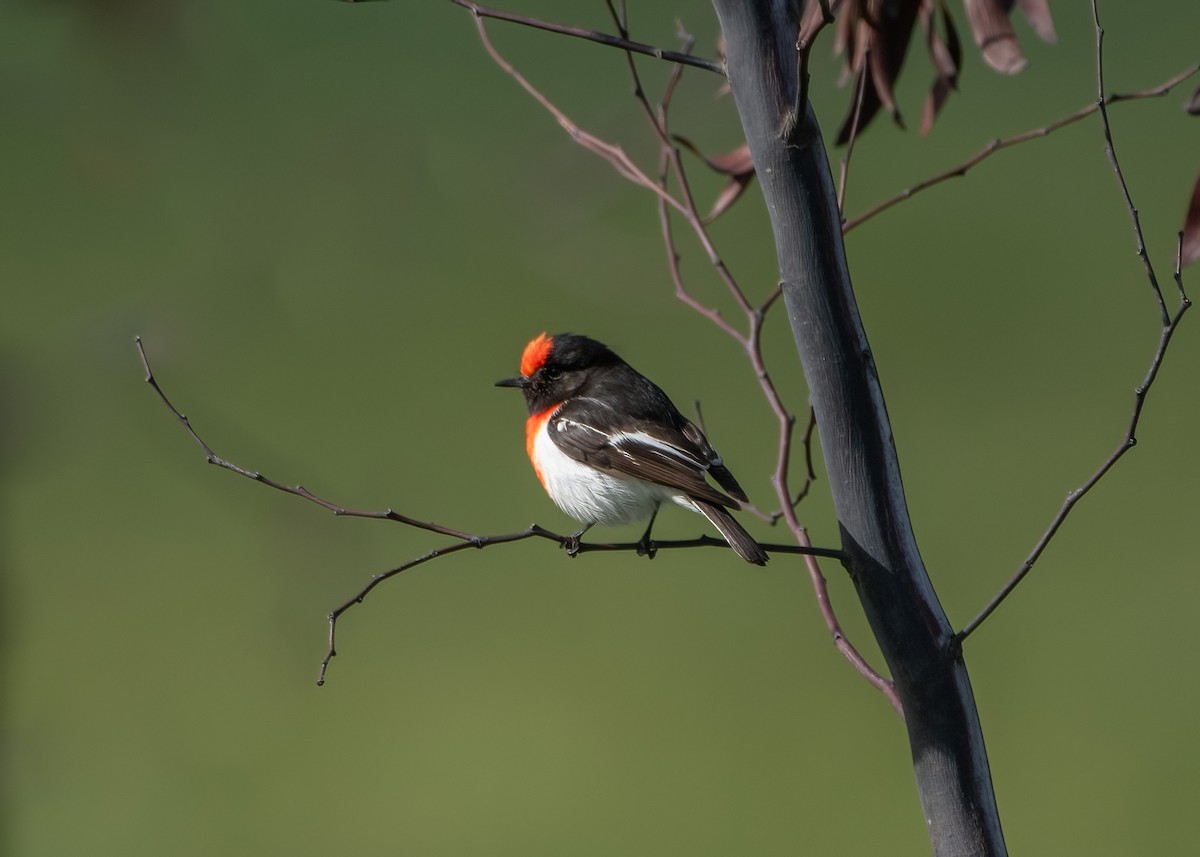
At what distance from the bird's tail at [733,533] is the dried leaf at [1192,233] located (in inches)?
26.5

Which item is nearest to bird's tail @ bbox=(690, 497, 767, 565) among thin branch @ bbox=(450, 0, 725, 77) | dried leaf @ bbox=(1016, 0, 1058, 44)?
thin branch @ bbox=(450, 0, 725, 77)

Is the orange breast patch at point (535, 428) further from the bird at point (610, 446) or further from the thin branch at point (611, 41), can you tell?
the thin branch at point (611, 41)

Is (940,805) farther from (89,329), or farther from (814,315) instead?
(89,329)

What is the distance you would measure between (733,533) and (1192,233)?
2.69ft

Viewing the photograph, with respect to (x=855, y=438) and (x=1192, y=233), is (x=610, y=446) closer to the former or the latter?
(x=855, y=438)

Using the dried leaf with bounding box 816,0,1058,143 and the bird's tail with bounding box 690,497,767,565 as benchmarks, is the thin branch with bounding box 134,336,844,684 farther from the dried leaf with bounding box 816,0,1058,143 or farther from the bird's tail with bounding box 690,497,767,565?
the dried leaf with bounding box 816,0,1058,143

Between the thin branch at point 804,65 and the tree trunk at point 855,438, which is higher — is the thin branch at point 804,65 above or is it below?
above

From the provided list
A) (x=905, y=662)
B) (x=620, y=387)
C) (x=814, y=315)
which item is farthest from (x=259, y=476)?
(x=620, y=387)

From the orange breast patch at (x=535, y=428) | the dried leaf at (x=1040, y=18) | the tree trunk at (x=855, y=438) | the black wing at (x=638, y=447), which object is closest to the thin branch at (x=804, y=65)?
the tree trunk at (x=855, y=438)

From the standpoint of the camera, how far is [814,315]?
1.45 metres

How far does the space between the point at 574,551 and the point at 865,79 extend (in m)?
0.93

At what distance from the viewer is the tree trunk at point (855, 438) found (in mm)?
1428

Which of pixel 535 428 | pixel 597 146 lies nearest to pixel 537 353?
pixel 535 428

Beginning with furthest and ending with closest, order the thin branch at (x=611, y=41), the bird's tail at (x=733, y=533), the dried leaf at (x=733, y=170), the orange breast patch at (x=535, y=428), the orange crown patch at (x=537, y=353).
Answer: the orange crown patch at (x=537, y=353) < the orange breast patch at (x=535, y=428) < the dried leaf at (x=733, y=170) < the bird's tail at (x=733, y=533) < the thin branch at (x=611, y=41)
